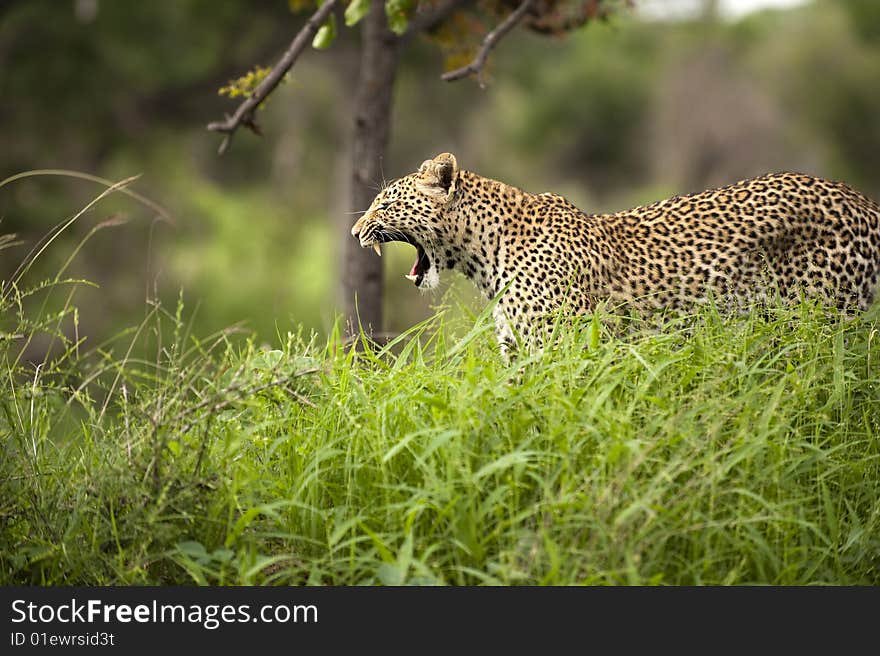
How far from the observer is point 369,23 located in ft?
33.0

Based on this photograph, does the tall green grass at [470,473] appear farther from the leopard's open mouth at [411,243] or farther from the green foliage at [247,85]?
the green foliage at [247,85]

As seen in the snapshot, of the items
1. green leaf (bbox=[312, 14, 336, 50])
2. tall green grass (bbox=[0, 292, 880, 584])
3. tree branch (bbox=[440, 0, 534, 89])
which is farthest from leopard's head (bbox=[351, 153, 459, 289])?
tall green grass (bbox=[0, 292, 880, 584])

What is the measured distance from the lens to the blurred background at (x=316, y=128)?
85.1ft

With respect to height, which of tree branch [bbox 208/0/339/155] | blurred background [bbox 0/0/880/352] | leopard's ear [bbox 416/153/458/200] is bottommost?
leopard's ear [bbox 416/153/458/200]

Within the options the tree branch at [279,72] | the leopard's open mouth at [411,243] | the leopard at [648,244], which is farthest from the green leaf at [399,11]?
the leopard's open mouth at [411,243]

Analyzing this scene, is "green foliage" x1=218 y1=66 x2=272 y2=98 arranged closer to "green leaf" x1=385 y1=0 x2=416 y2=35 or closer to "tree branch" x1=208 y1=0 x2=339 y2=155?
"tree branch" x1=208 y1=0 x2=339 y2=155

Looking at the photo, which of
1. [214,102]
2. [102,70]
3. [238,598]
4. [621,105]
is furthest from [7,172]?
[621,105]

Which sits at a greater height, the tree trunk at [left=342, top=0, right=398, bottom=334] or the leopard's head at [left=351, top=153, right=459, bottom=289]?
the tree trunk at [left=342, top=0, right=398, bottom=334]

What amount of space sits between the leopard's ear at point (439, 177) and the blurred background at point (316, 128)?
64 cm

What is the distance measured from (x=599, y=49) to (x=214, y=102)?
1638 inches

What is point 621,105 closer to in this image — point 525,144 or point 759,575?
point 525,144

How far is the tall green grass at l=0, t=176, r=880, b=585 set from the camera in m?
5.04

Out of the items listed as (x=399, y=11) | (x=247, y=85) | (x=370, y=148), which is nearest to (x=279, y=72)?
(x=247, y=85)

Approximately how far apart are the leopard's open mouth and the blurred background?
0.97ft
